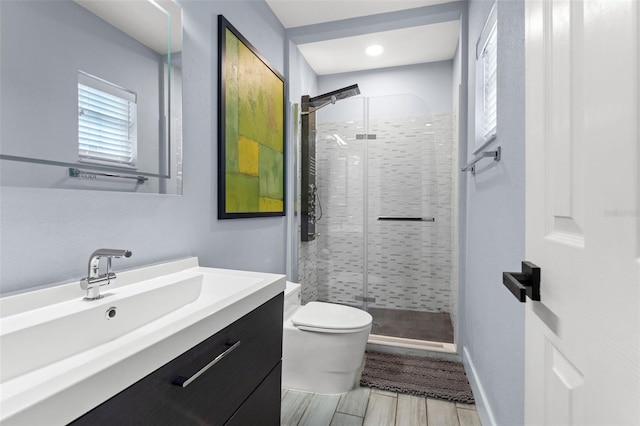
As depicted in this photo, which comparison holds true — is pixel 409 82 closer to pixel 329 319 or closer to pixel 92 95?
pixel 329 319

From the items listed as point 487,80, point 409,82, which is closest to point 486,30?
A: point 487,80

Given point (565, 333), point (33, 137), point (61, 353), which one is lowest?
point (61, 353)

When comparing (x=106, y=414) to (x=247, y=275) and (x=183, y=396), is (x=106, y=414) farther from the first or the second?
(x=247, y=275)

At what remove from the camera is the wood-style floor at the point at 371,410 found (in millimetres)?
1607

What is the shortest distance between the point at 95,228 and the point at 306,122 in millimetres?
1996

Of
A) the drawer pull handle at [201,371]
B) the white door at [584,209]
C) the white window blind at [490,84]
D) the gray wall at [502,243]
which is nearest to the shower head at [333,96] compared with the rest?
the gray wall at [502,243]

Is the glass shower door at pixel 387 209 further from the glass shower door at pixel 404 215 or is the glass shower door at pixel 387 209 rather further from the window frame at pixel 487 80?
the window frame at pixel 487 80

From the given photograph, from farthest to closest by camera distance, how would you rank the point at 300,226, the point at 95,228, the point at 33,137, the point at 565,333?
the point at 300,226 < the point at 95,228 < the point at 33,137 < the point at 565,333

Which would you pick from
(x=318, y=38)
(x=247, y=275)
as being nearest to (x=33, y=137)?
(x=247, y=275)

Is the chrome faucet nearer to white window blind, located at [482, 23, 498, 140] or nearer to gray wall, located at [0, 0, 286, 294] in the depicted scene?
gray wall, located at [0, 0, 286, 294]

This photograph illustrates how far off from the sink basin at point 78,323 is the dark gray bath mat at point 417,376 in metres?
1.40

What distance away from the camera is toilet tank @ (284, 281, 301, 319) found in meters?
1.88

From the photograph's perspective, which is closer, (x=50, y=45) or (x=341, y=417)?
(x=50, y=45)

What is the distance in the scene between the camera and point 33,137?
34.4 inches
